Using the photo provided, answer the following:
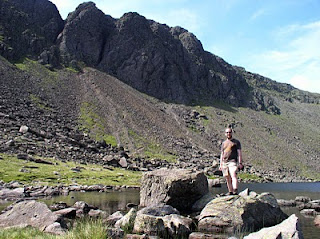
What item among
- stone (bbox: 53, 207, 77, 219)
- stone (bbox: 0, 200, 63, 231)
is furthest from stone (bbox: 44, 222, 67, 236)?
stone (bbox: 53, 207, 77, 219)

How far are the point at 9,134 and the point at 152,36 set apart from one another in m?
138

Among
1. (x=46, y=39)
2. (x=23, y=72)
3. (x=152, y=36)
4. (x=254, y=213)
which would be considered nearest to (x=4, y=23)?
(x=46, y=39)

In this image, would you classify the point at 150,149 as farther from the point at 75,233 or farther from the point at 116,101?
the point at 75,233

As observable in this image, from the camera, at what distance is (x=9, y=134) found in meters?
66.9

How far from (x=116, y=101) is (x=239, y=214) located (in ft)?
403

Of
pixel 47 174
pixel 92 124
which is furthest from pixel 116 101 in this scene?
pixel 47 174

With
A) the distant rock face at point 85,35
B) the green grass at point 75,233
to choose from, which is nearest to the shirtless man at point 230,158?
the green grass at point 75,233

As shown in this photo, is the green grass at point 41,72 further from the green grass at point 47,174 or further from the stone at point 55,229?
the stone at point 55,229

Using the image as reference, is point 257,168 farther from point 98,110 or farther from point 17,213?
point 17,213

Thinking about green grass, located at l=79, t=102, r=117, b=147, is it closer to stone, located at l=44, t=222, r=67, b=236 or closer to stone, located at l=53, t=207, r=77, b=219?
stone, located at l=53, t=207, r=77, b=219

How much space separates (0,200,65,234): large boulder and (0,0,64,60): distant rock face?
430 feet

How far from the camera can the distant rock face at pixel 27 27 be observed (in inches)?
5468

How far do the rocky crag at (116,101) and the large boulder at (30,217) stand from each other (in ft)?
147

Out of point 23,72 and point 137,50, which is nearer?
point 23,72
